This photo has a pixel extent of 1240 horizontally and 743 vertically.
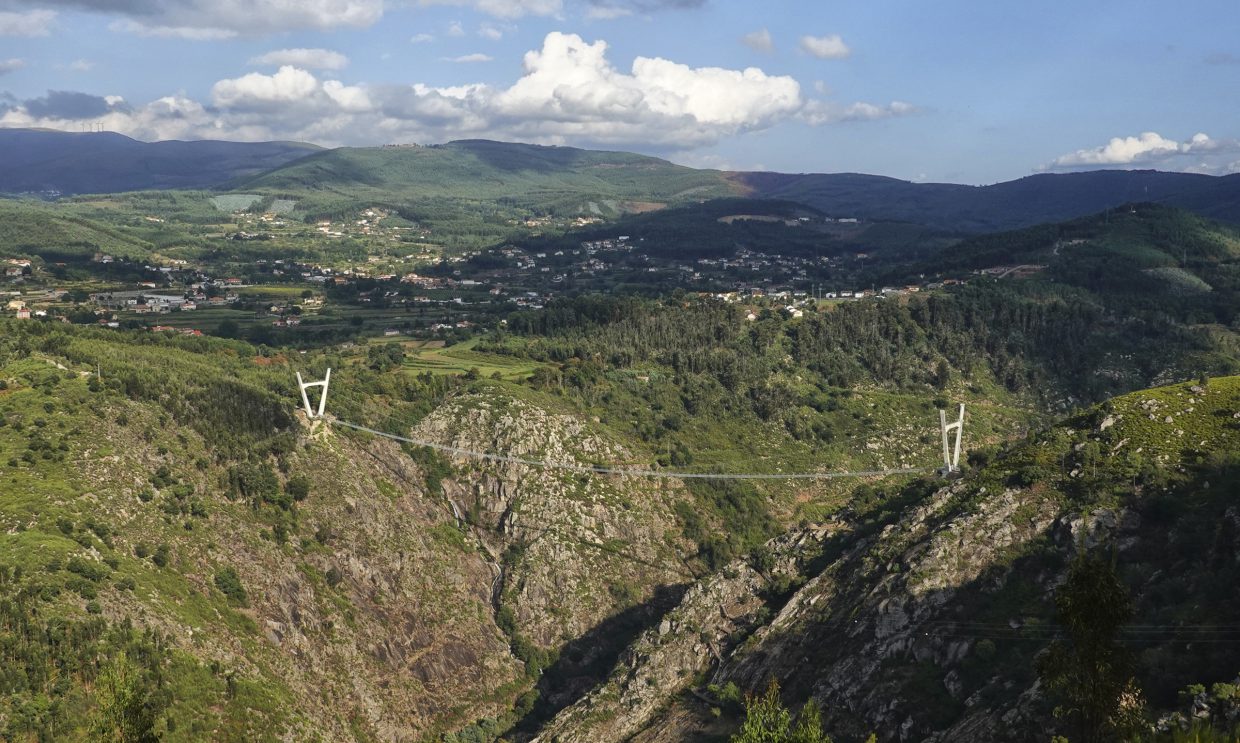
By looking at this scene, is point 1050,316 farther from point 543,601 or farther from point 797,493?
point 543,601

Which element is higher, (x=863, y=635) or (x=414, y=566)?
(x=863, y=635)

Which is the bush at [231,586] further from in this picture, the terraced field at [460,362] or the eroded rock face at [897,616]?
the terraced field at [460,362]

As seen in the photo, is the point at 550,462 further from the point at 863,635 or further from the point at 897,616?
the point at 897,616

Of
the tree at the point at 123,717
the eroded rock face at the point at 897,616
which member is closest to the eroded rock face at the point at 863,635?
the eroded rock face at the point at 897,616


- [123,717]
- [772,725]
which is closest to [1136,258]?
[772,725]

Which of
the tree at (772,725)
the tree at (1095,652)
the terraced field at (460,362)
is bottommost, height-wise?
the tree at (772,725)

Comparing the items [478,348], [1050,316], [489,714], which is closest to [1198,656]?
[489,714]

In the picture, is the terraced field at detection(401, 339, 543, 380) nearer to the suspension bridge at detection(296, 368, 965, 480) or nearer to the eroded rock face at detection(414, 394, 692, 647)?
the eroded rock face at detection(414, 394, 692, 647)
